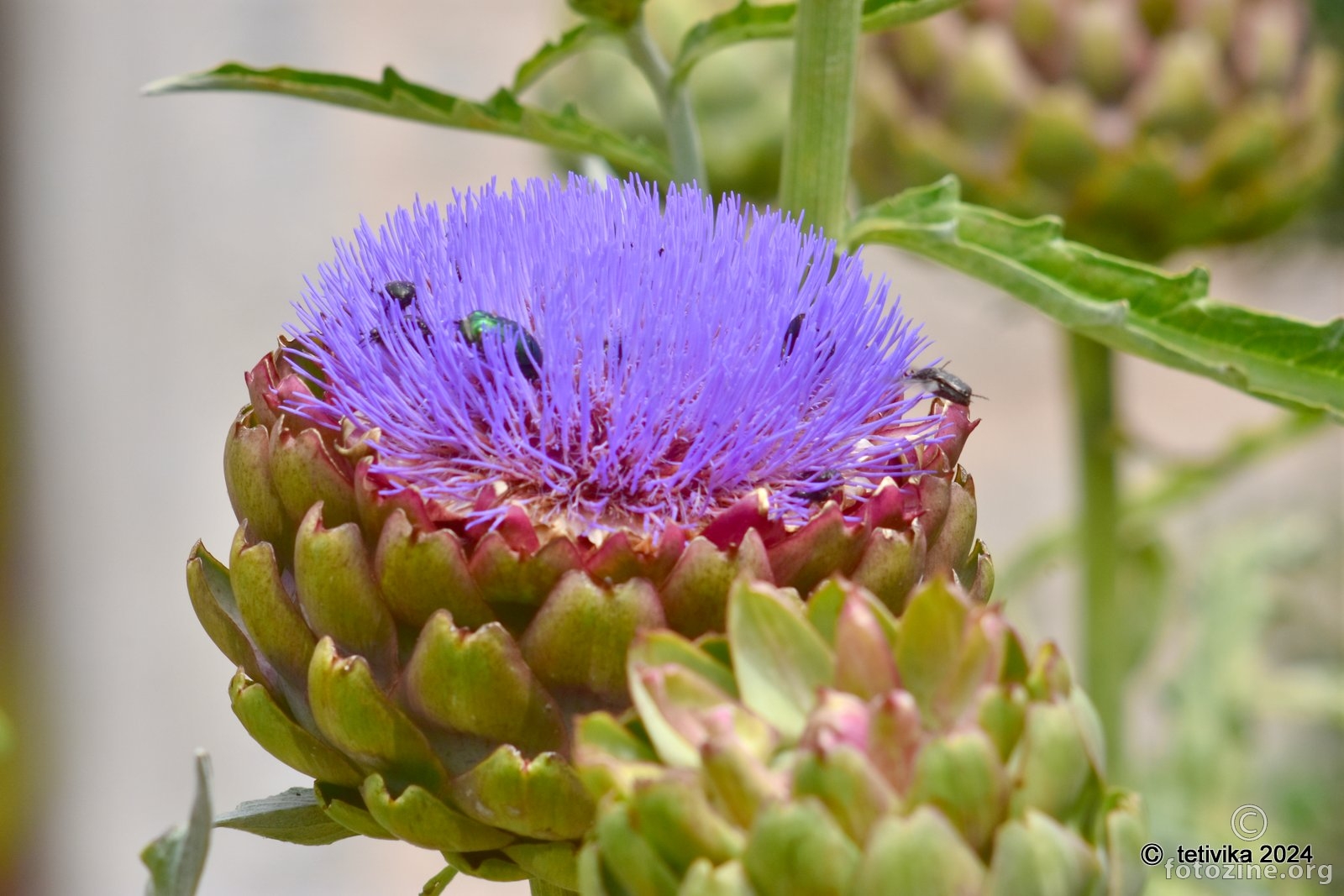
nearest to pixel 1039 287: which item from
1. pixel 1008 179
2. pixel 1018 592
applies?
pixel 1008 179

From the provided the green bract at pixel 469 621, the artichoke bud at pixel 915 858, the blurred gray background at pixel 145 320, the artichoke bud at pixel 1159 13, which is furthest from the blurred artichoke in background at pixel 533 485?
the blurred gray background at pixel 145 320

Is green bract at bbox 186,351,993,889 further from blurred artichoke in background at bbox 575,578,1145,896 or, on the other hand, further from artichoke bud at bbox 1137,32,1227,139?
artichoke bud at bbox 1137,32,1227,139

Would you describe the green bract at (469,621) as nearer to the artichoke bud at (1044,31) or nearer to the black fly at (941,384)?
the black fly at (941,384)

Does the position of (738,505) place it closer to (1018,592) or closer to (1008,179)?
(1008,179)

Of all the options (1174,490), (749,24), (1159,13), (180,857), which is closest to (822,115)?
(749,24)

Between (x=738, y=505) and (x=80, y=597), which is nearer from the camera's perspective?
(x=738, y=505)

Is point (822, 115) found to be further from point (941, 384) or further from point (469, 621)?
point (469, 621)

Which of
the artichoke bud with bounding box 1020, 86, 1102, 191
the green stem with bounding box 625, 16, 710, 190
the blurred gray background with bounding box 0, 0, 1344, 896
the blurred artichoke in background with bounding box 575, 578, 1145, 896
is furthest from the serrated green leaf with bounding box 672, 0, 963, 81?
the blurred gray background with bounding box 0, 0, 1344, 896
